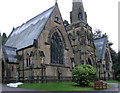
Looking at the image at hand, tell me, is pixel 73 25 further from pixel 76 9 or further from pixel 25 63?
pixel 25 63

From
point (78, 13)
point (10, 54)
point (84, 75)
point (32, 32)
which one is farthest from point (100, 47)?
point (10, 54)

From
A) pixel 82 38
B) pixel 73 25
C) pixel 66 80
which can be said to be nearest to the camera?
pixel 66 80

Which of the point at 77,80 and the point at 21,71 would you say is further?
the point at 21,71

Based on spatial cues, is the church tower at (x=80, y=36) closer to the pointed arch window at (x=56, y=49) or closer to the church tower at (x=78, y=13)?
the church tower at (x=78, y=13)

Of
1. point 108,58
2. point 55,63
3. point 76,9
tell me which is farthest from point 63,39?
point 108,58

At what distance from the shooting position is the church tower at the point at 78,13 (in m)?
42.6

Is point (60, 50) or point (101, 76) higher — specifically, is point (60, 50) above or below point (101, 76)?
above

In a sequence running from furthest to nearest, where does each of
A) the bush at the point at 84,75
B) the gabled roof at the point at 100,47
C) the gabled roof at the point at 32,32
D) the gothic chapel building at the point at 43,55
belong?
1. the gabled roof at the point at 100,47
2. the gabled roof at the point at 32,32
3. the gothic chapel building at the point at 43,55
4. the bush at the point at 84,75

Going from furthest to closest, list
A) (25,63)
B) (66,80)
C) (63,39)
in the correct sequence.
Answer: (63,39)
(66,80)
(25,63)

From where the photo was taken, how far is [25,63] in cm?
2708

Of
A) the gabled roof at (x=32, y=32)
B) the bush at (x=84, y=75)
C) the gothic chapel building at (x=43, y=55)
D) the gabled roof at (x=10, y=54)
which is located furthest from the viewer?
the gabled roof at (x=32, y=32)

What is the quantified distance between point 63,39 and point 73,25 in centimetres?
1326

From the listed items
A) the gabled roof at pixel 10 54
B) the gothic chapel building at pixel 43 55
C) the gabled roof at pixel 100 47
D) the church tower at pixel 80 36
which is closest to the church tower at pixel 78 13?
the church tower at pixel 80 36

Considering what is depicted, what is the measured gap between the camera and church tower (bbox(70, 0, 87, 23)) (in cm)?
4256
